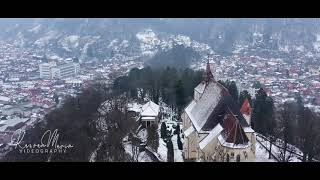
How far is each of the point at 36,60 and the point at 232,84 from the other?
5720 mm

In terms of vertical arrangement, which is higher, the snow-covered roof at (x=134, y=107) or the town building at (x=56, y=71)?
the town building at (x=56, y=71)

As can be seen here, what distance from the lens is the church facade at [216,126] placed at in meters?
7.22

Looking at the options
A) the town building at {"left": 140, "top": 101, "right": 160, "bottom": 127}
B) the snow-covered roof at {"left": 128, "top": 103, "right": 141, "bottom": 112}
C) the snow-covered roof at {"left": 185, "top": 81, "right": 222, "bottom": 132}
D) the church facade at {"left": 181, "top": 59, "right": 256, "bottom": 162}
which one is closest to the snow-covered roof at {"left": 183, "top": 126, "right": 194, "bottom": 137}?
the church facade at {"left": 181, "top": 59, "right": 256, "bottom": 162}

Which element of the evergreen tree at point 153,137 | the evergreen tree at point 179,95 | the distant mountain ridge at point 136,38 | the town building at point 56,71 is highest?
the distant mountain ridge at point 136,38

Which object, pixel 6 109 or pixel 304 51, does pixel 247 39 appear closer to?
Result: pixel 304 51

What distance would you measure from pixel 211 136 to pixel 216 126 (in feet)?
0.87

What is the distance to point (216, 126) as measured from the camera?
25.9 feet

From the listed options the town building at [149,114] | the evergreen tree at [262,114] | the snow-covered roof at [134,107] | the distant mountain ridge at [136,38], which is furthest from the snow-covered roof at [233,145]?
the distant mountain ridge at [136,38]

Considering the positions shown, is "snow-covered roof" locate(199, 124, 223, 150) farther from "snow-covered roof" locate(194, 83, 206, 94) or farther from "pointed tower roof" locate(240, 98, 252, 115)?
"snow-covered roof" locate(194, 83, 206, 94)

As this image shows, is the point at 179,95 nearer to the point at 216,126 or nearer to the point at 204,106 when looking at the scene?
the point at 204,106

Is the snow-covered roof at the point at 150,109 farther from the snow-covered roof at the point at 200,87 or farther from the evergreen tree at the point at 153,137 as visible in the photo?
the snow-covered roof at the point at 200,87

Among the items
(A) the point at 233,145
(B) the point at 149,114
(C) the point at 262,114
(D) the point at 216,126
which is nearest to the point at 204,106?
(D) the point at 216,126
